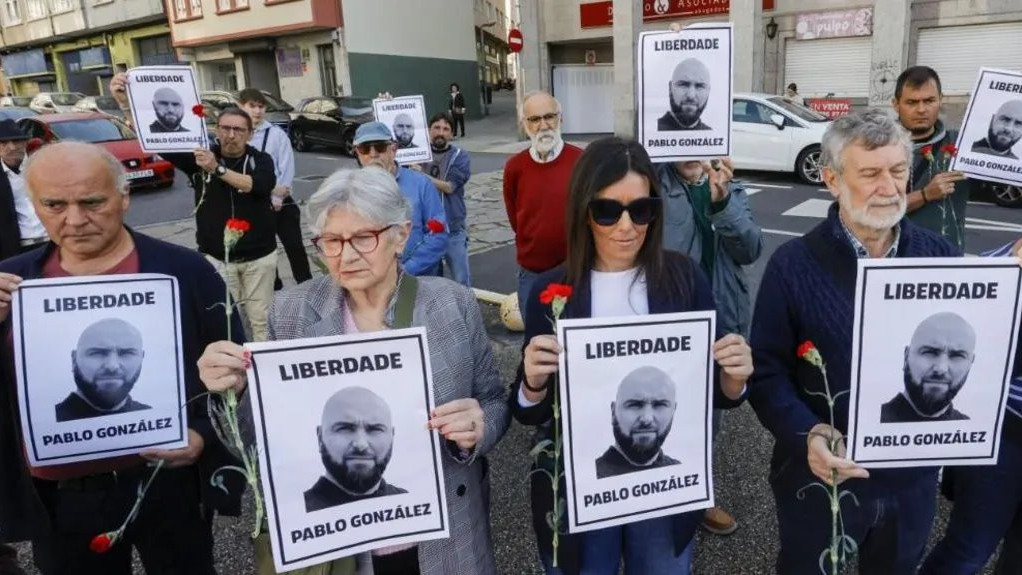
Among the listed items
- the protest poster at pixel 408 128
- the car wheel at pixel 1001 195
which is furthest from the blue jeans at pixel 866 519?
the car wheel at pixel 1001 195

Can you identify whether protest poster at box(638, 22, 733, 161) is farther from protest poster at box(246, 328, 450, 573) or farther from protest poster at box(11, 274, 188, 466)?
protest poster at box(11, 274, 188, 466)

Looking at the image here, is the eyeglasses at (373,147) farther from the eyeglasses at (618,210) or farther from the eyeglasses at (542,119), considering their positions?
the eyeglasses at (618,210)

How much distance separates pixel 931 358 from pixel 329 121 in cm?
1878

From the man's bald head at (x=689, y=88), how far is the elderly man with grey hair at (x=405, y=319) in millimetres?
1559

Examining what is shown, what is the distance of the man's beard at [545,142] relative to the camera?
13.3 feet

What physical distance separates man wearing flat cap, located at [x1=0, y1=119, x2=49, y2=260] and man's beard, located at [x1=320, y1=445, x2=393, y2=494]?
219 cm

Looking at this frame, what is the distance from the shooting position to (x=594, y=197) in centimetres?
197

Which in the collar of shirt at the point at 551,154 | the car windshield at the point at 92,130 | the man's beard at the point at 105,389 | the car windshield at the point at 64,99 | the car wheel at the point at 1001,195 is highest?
the car windshield at the point at 64,99

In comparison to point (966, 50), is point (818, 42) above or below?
above

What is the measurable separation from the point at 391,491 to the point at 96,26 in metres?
41.3

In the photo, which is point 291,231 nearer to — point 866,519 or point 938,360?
point 866,519

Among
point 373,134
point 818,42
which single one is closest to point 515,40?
point 818,42

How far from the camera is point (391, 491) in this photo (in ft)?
5.57

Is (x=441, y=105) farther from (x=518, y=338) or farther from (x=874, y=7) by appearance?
(x=518, y=338)
